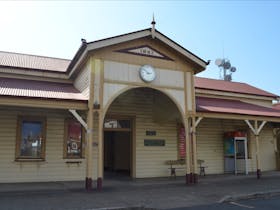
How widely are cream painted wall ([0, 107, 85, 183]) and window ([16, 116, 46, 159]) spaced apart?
179 millimetres

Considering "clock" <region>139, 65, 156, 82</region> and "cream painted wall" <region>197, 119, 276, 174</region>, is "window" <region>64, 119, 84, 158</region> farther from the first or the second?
"cream painted wall" <region>197, 119, 276, 174</region>

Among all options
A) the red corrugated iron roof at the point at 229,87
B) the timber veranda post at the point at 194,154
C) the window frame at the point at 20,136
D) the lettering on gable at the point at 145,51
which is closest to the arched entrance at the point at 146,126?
Result: the timber veranda post at the point at 194,154

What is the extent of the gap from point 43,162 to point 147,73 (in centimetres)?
548

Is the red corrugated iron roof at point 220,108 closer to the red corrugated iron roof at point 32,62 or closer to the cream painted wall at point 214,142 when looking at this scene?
the cream painted wall at point 214,142

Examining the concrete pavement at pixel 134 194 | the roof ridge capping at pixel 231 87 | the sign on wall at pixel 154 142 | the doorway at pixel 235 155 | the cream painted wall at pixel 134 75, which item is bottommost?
the concrete pavement at pixel 134 194

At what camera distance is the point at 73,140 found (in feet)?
43.2

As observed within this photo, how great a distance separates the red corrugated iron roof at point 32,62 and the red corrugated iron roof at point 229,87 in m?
7.50

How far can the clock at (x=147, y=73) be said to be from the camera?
11836 mm

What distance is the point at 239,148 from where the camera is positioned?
54.4 ft

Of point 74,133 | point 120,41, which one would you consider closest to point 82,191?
point 74,133

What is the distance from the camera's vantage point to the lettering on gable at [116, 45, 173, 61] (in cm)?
1195

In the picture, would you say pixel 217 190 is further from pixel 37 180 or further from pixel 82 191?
pixel 37 180

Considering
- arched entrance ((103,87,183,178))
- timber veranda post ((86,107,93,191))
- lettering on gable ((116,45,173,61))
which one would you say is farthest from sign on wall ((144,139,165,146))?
timber veranda post ((86,107,93,191))

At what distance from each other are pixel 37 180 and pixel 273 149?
1384 cm
